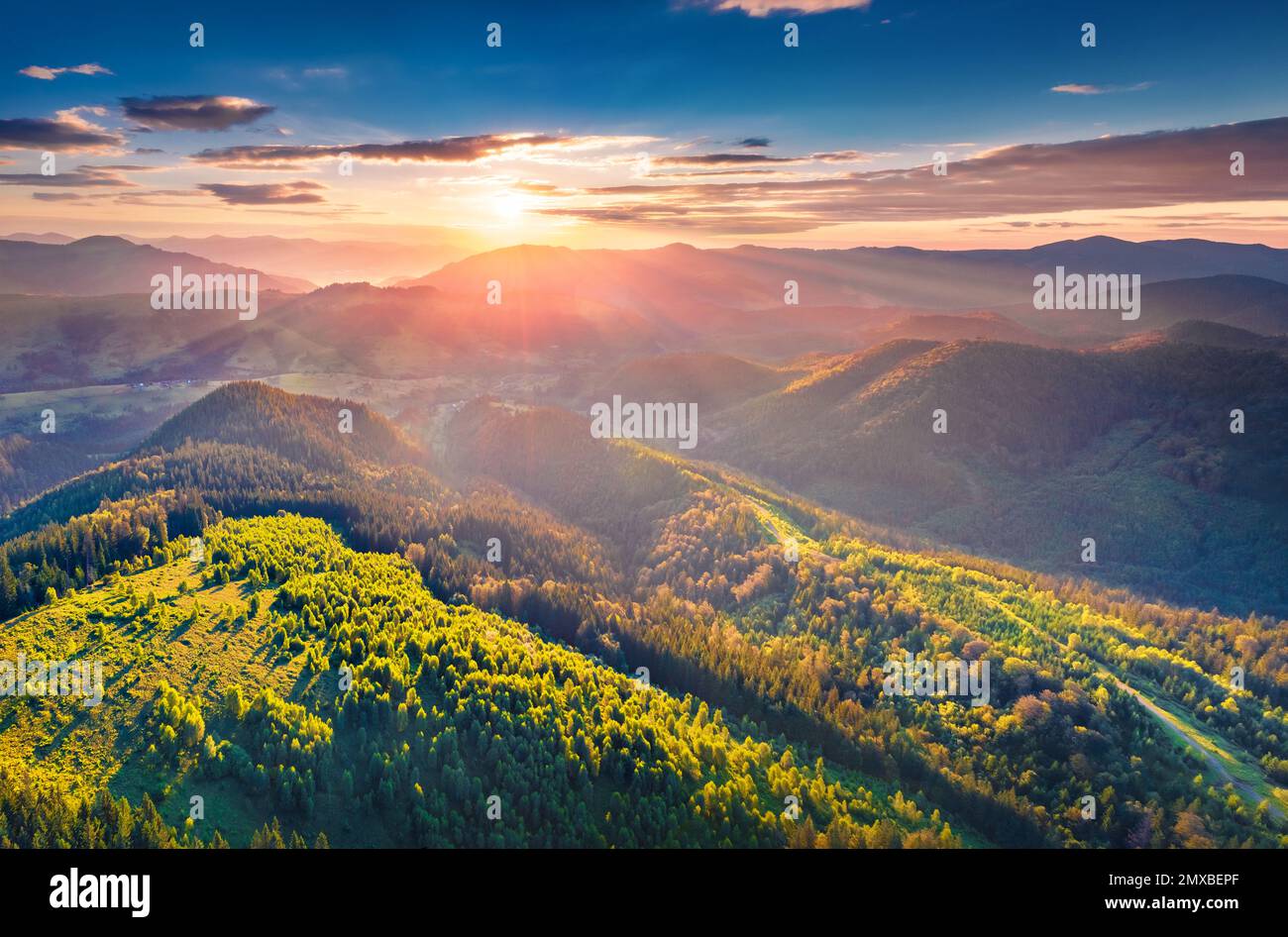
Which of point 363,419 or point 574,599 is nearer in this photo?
point 574,599

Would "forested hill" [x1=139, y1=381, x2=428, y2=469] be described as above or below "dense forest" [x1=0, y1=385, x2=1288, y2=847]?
above

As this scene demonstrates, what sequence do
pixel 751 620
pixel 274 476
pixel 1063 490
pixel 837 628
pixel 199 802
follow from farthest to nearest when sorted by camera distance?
pixel 1063 490 → pixel 274 476 → pixel 751 620 → pixel 837 628 → pixel 199 802

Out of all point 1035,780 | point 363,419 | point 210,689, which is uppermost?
point 363,419

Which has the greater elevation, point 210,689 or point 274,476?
point 274,476

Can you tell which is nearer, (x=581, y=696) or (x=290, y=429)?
(x=581, y=696)

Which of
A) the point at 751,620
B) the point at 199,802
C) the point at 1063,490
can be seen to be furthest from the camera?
the point at 1063,490

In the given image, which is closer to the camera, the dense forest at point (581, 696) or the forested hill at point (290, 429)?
the dense forest at point (581, 696)

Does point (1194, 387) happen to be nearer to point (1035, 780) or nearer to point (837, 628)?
point (837, 628)

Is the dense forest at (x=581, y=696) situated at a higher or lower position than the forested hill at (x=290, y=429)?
lower

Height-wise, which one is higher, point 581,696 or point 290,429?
point 290,429

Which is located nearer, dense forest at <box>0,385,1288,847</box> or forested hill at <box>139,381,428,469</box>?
dense forest at <box>0,385,1288,847</box>
